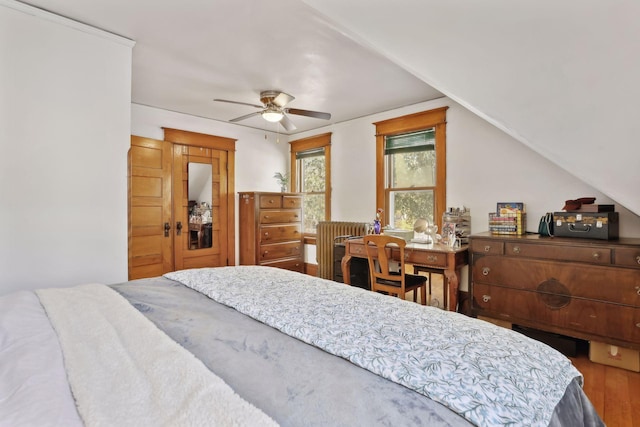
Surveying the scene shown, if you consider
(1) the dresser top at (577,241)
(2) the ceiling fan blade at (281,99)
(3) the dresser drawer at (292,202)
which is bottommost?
(1) the dresser top at (577,241)

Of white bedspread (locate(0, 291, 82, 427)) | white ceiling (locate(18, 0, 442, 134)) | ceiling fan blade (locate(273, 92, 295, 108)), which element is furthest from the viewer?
ceiling fan blade (locate(273, 92, 295, 108))

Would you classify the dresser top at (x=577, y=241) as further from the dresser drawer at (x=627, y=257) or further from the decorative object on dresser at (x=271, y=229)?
the decorative object on dresser at (x=271, y=229)

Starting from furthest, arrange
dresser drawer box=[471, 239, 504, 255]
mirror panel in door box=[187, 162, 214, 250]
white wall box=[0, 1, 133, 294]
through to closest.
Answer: mirror panel in door box=[187, 162, 214, 250]
dresser drawer box=[471, 239, 504, 255]
white wall box=[0, 1, 133, 294]

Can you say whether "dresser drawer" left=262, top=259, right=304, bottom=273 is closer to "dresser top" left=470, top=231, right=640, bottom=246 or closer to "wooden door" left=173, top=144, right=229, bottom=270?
"wooden door" left=173, top=144, right=229, bottom=270

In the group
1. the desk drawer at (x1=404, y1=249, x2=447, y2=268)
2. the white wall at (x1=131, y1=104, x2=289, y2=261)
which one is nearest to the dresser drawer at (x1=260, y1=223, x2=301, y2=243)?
the white wall at (x1=131, y1=104, x2=289, y2=261)

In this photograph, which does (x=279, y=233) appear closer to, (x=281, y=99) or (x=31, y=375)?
(x=281, y=99)

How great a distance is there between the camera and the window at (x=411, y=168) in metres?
3.82

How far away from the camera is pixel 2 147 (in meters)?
1.96

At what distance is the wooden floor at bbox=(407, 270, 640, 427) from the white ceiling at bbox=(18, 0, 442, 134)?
2824 mm

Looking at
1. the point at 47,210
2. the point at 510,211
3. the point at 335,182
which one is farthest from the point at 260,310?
the point at 335,182

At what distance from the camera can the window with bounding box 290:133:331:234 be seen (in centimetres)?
504

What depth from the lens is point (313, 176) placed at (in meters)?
5.39

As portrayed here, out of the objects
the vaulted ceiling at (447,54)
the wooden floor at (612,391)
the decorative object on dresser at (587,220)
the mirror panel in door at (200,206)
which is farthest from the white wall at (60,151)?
the decorative object on dresser at (587,220)

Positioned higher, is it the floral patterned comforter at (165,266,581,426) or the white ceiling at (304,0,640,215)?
the white ceiling at (304,0,640,215)
